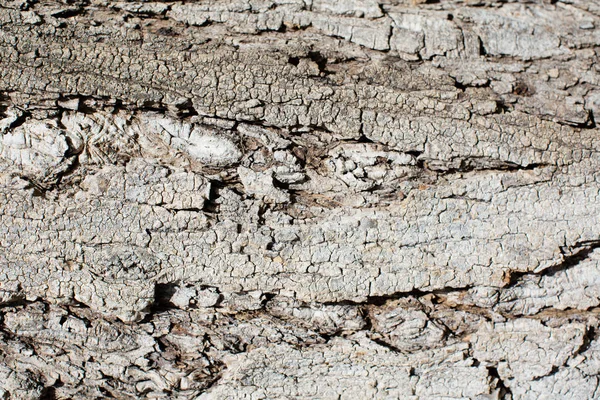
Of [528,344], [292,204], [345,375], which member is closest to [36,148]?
[292,204]

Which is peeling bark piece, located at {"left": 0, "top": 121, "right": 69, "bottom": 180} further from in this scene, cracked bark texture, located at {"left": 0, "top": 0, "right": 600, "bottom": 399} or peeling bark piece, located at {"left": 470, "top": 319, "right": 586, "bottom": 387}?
peeling bark piece, located at {"left": 470, "top": 319, "right": 586, "bottom": 387}

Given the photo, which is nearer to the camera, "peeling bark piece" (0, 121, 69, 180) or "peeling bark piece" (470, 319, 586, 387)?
"peeling bark piece" (0, 121, 69, 180)

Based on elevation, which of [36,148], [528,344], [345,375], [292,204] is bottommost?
[345,375]

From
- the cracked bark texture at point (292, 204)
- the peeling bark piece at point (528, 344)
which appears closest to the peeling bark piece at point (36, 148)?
the cracked bark texture at point (292, 204)

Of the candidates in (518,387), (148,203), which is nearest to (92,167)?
(148,203)

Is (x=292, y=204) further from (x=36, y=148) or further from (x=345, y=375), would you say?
(x=36, y=148)

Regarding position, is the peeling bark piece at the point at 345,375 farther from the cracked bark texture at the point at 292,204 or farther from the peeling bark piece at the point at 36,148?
the peeling bark piece at the point at 36,148

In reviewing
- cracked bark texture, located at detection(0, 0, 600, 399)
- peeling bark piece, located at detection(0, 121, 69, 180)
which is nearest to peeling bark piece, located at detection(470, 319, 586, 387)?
cracked bark texture, located at detection(0, 0, 600, 399)

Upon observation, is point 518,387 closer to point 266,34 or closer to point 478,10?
point 478,10
